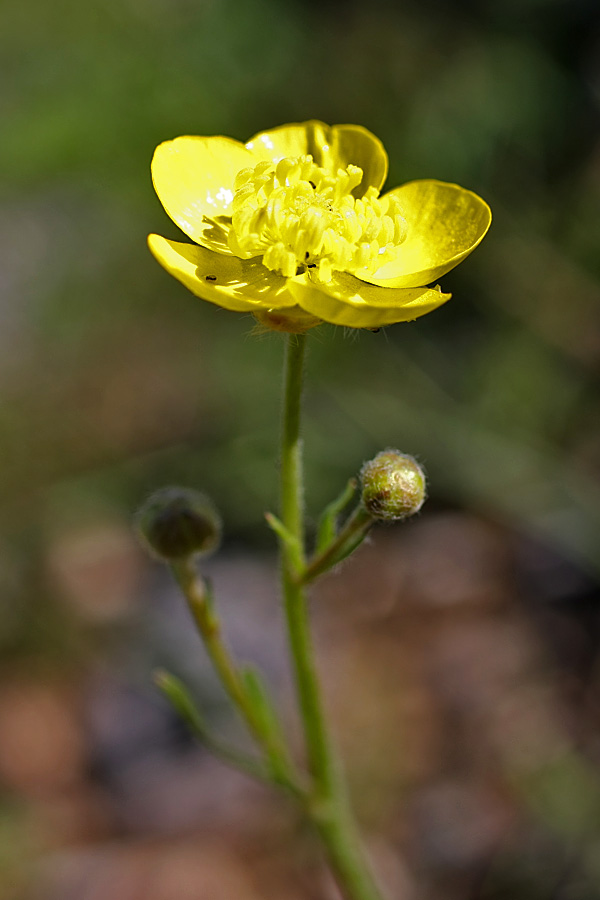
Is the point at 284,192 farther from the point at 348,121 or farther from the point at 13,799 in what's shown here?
the point at 348,121

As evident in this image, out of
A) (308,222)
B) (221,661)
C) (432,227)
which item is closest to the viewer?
(308,222)

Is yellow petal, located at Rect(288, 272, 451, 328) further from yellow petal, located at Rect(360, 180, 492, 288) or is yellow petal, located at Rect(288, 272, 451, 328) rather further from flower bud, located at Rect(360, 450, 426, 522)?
flower bud, located at Rect(360, 450, 426, 522)

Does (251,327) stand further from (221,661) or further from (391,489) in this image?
(391,489)

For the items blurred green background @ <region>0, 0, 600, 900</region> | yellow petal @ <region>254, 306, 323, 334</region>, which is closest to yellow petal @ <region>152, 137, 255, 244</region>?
yellow petal @ <region>254, 306, 323, 334</region>

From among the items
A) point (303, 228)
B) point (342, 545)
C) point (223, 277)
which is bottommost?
point (342, 545)

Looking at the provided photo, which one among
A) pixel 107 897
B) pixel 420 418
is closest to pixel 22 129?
pixel 420 418

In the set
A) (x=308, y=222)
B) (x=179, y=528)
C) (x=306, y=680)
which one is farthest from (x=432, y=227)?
(x=306, y=680)

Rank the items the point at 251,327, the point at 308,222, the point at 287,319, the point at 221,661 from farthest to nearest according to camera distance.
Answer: the point at 251,327
the point at 221,661
the point at 308,222
the point at 287,319

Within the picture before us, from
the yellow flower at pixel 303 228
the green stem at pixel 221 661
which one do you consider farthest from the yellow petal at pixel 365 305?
the green stem at pixel 221 661
